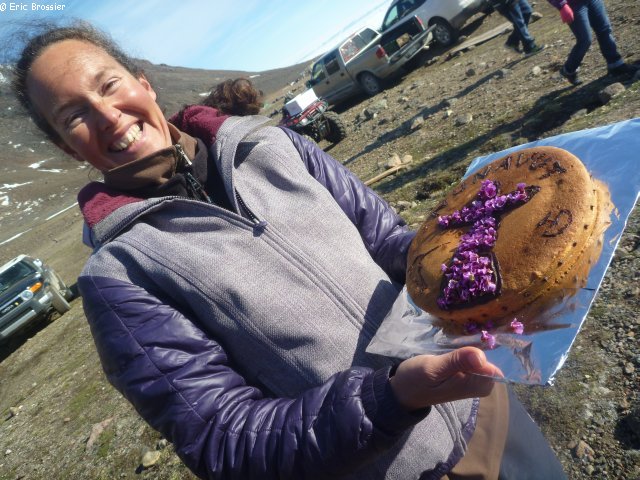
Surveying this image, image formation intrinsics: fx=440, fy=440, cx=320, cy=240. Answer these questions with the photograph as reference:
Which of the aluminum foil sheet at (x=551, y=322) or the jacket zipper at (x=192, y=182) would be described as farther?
the jacket zipper at (x=192, y=182)

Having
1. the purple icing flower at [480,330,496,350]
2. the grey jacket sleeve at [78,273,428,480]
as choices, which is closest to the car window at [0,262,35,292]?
the grey jacket sleeve at [78,273,428,480]

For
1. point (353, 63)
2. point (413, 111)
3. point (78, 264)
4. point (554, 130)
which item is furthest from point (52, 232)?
point (554, 130)

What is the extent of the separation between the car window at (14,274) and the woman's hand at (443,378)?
1412 cm

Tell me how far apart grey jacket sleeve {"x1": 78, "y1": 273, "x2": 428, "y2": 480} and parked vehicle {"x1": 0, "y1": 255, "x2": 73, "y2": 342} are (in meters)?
12.8

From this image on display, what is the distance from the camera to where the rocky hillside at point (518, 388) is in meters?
2.96

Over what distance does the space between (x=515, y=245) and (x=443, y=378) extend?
2.92ft

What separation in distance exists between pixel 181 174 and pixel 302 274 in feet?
2.43

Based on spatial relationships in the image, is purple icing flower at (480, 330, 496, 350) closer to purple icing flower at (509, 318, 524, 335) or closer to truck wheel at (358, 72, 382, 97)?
purple icing flower at (509, 318, 524, 335)

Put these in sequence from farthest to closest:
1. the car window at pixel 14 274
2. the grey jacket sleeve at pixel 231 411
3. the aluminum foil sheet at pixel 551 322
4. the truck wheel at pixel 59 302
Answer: the truck wheel at pixel 59 302 < the car window at pixel 14 274 < the aluminum foil sheet at pixel 551 322 < the grey jacket sleeve at pixel 231 411

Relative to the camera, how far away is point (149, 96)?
2086 millimetres

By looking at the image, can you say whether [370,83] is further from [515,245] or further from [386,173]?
[515,245]

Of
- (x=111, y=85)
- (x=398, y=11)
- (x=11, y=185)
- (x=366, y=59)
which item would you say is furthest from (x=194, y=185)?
(x=11, y=185)

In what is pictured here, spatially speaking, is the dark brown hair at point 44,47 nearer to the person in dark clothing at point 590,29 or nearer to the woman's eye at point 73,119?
the woman's eye at point 73,119

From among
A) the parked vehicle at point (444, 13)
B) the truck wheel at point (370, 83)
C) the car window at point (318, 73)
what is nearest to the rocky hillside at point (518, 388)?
the parked vehicle at point (444, 13)
